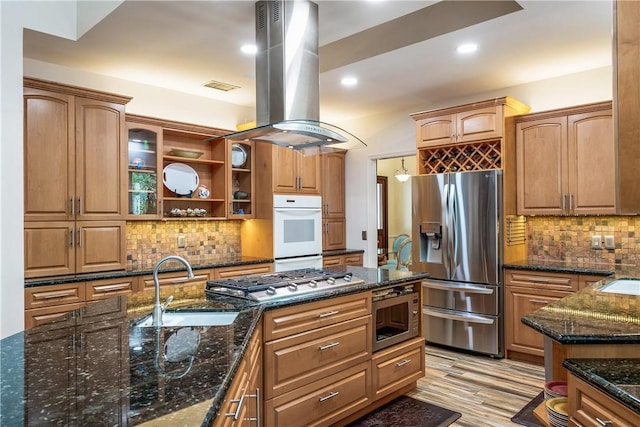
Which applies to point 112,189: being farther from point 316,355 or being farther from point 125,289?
point 316,355

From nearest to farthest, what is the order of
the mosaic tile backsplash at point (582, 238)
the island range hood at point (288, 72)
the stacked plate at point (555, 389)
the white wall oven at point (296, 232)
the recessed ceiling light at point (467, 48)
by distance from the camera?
the stacked plate at point (555, 389) < the island range hood at point (288, 72) < the recessed ceiling light at point (467, 48) < the mosaic tile backsplash at point (582, 238) < the white wall oven at point (296, 232)

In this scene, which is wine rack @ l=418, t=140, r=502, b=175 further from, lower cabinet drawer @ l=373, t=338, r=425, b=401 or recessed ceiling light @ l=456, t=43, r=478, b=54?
lower cabinet drawer @ l=373, t=338, r=425, b=401

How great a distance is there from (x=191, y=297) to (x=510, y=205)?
308 cm

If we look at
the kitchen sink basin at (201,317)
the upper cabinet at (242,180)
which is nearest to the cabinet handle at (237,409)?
the kitchen sink basin at (201,317)

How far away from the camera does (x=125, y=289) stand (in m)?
3.60

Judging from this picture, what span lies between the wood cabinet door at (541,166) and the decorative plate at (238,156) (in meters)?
2.87

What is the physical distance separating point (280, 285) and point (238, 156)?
8.75 feet

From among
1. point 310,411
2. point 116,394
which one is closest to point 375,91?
point 310,411

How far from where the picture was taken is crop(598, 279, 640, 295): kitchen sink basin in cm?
266

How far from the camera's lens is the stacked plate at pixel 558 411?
1674 mm

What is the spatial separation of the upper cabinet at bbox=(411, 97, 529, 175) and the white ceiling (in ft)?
0.89

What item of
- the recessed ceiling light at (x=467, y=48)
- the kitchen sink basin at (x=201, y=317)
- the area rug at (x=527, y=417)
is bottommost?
the area rug at (x=527, y=417)

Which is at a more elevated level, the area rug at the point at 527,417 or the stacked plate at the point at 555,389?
the stacked plate at the point at 555,389

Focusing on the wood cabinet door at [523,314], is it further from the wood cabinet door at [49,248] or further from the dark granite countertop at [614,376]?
the wood cabinet door at [49,248]
